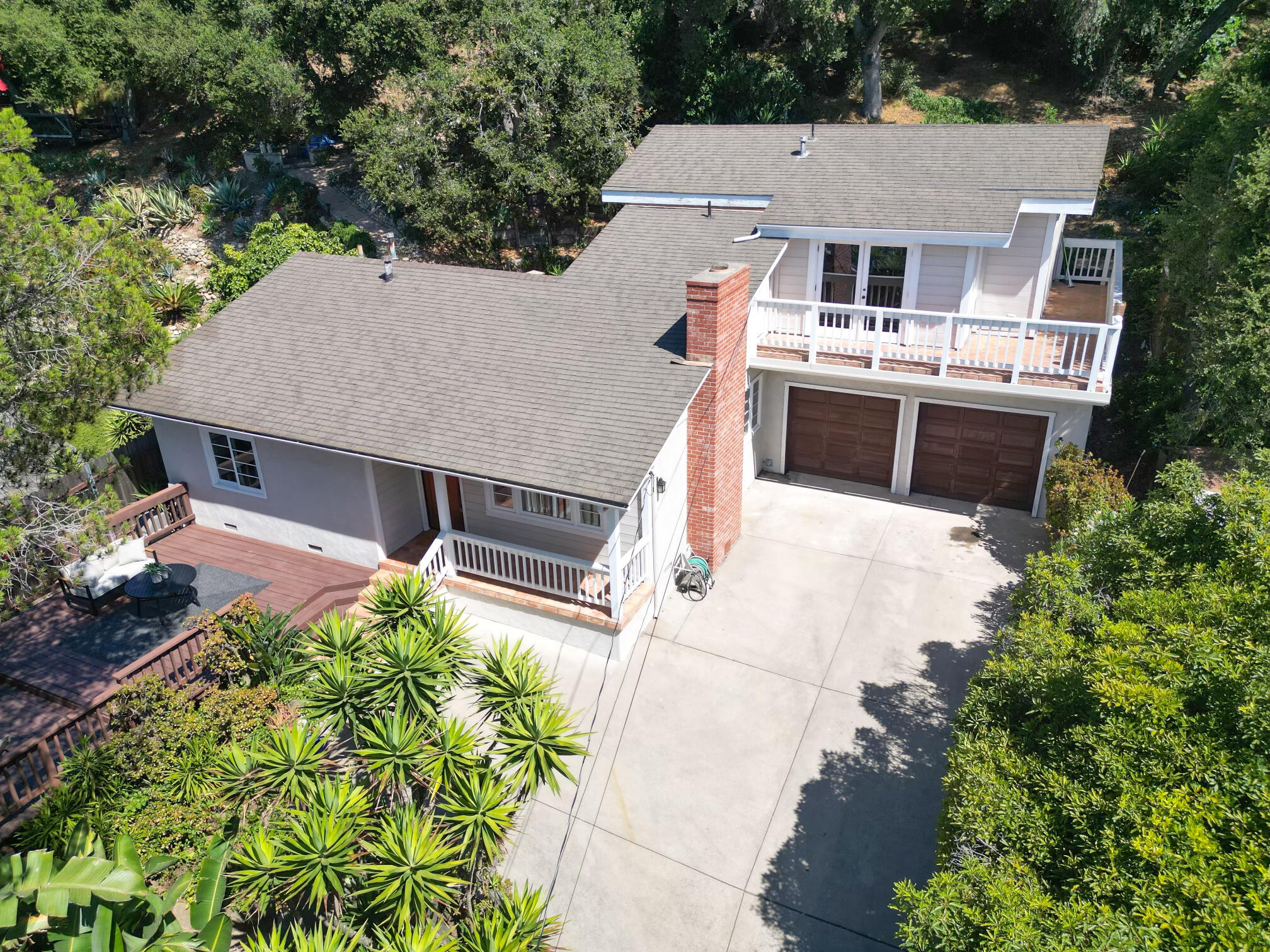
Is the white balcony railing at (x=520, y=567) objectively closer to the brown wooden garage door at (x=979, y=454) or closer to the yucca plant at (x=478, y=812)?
the yucca plant at (x=478, y=812)

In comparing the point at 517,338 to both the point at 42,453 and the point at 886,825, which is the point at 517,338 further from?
the point at 886,825

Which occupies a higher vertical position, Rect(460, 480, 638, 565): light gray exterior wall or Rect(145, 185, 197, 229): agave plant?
Rect(145, 185, 197, 229): agave plant

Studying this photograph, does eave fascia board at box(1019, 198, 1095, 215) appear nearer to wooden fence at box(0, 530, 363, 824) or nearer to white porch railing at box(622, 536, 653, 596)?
white porch railing at box(622, 536, 653, 596)

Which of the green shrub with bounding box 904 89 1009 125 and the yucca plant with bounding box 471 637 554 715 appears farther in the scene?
Answer: the green shrub with bounding box 904 89 1009 125

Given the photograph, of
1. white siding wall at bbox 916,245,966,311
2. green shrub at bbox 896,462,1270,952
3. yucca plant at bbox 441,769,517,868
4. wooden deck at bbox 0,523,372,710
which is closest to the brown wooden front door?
wooden deck at bbox 0,523,372,710

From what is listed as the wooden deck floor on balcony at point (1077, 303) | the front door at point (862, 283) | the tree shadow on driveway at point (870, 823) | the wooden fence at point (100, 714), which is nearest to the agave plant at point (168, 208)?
the wooden fence at point (100, 714)

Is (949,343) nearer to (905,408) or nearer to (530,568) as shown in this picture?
(905,408)
